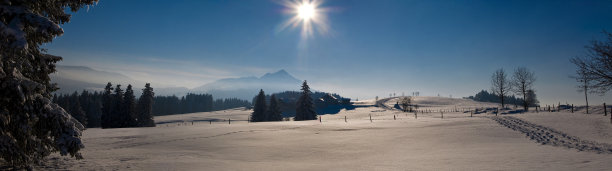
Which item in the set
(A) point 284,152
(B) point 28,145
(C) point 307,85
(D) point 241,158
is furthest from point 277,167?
(C) point 307,85

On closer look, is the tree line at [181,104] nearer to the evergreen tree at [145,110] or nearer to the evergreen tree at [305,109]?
the evergreen tree at [145,110]

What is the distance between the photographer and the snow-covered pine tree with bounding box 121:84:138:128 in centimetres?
4759

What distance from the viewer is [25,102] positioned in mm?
6379

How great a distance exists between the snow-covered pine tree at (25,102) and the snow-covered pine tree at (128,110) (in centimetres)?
4685

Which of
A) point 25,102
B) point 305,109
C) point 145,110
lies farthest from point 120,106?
point 25,102

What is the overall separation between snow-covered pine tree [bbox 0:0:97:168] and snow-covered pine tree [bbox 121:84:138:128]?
46852 mm

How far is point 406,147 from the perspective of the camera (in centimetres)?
1329

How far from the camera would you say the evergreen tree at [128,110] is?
4759cm

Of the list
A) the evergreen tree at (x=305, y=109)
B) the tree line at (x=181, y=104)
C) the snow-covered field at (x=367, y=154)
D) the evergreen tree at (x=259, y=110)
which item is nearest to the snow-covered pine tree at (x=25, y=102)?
the snow-covered field at (x=367, y=154)

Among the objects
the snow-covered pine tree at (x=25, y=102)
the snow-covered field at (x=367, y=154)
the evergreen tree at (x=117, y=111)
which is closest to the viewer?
the snow-covered pine tree at (x=25, y=102)

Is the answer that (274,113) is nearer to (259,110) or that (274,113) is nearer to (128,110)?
(259,110)

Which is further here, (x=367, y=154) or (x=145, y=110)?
(x=145, y=110)

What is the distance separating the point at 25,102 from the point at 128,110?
48.5 meters

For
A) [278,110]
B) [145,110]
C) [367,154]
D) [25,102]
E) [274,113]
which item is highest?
[25,102]
